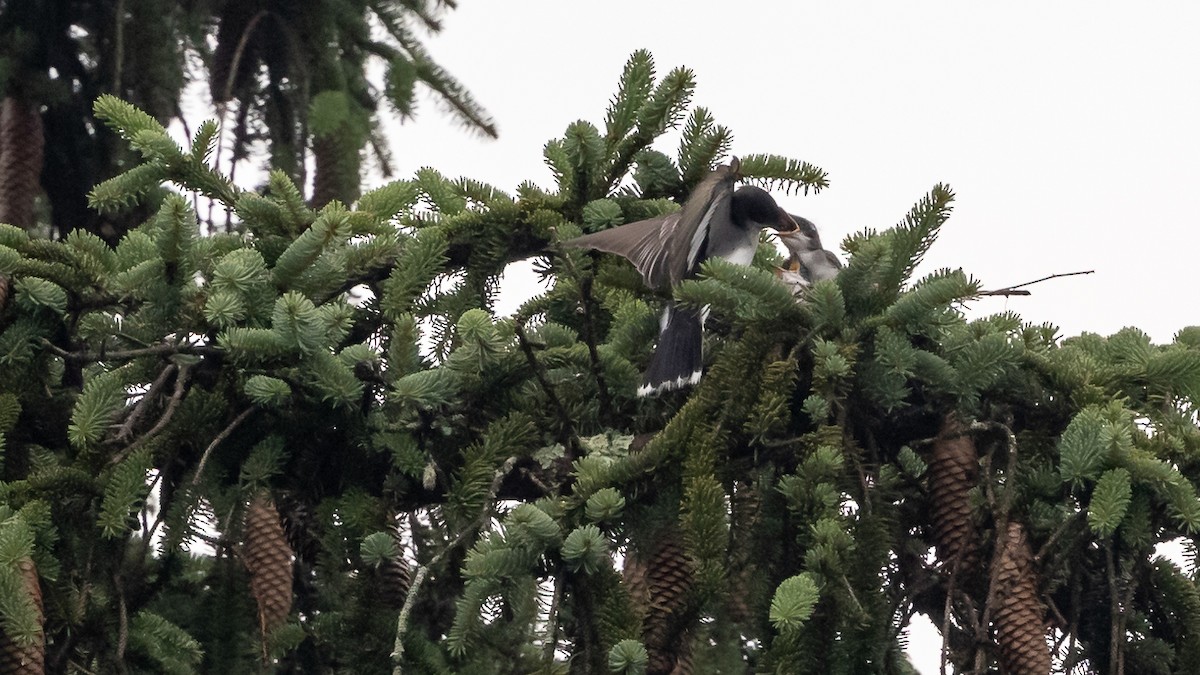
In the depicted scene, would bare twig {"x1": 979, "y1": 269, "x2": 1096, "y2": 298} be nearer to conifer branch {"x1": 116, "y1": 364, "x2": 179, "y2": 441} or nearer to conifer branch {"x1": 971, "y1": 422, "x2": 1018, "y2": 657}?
conifer branch {"x1": 971, "y1": 422, "x2": 1018, "y2": 657}

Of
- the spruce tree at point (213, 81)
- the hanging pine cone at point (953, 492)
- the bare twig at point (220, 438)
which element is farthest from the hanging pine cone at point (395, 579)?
the spruce tree at point (213, 81)

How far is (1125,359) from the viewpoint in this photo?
3.16 metres

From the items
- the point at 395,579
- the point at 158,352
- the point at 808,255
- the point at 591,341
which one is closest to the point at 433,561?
the point at 395,579

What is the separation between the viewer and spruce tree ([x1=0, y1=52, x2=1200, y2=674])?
261cm

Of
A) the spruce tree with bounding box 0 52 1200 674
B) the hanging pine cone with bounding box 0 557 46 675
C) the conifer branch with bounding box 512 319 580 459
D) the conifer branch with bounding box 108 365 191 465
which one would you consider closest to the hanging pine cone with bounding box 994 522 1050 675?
the spruce tree with bounding box 0 52 1200 674

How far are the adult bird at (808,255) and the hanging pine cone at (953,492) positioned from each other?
2.31 meters

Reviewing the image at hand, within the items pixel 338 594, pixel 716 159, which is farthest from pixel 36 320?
pixel 716 159

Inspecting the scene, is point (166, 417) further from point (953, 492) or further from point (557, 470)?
point (953, 492)

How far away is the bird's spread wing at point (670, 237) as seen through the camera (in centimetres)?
328

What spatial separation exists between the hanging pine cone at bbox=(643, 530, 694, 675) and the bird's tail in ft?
1.19

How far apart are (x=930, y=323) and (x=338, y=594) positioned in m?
1.25

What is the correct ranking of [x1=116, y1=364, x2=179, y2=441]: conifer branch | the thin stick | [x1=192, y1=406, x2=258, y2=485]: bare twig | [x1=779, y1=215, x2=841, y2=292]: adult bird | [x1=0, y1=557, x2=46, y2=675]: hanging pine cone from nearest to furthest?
the thin stick
[x1=0, y1=557, x2=46, y2=675]: hanging pine cone
[x1=192, y1=406, x2=258, y2=485]: bare twig
[x1=116, y1=364, x2=179, y2=441]: conifer branch
[x1=779, y1=215, x2=841, y2=292]: adult bird

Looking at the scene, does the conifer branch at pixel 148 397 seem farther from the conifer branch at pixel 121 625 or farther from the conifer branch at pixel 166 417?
the conifer branch at pixel 121 625

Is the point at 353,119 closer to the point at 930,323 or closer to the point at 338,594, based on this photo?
the point at 338,594
